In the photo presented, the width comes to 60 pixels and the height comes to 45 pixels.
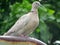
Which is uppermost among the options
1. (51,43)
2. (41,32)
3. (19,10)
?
(19,10)

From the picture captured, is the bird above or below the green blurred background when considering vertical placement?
above

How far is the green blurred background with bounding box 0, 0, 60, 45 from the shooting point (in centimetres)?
779

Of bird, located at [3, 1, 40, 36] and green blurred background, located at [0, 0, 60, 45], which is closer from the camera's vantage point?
bird, located at [3, 1, 40, 36]

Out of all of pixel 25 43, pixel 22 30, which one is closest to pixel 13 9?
pixel 22 30

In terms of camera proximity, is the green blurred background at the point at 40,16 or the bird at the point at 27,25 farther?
the green blurred background at the point at 40,16

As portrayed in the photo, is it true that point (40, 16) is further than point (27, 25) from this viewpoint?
Yes

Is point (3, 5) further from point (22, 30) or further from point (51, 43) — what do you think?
point (22, 30)

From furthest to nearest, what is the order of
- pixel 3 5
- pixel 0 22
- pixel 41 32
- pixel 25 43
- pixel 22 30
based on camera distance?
pixel 3 5, pixel 0 22, pixel 41 32, pixel 22 30, pixel 25 43

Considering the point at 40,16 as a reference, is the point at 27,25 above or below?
above

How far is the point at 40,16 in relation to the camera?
7.87 meters

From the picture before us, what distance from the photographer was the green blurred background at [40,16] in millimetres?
7789

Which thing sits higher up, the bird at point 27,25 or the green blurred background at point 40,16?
the bird at point 27,25

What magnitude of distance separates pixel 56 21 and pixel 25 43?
5.50 metres

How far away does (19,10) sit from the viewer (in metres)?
7.84
